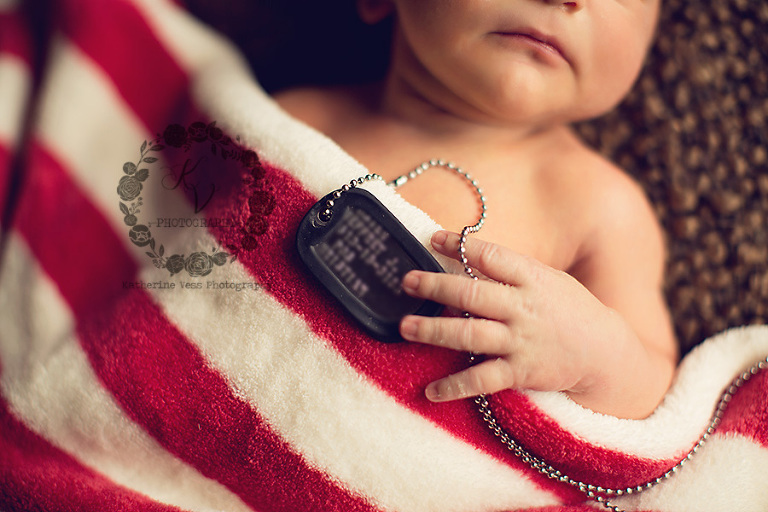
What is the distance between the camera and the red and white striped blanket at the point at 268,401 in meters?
0.69

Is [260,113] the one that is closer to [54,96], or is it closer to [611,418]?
[54,96]

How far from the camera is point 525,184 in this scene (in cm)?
84

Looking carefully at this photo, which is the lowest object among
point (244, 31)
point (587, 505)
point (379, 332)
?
point (587, 505)

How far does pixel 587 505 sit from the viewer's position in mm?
753

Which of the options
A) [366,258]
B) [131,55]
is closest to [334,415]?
[366,258]

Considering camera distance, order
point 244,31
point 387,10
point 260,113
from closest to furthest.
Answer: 1. point 260,113
2. point 387,10
3. point 244,31

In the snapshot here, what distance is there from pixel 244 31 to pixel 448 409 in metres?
0.77

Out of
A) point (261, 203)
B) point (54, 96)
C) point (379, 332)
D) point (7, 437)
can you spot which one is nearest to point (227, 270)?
point (261, 203)

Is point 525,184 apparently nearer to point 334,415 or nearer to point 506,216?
point 506,216

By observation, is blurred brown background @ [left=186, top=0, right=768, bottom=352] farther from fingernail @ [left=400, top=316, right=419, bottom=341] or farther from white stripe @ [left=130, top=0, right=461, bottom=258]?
fingernail @ [left=400, top=316, right=419, bottom=341]

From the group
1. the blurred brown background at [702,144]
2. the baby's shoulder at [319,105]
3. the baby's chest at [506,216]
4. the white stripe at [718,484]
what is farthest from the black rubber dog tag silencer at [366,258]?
the blurred brown background at [702,144]

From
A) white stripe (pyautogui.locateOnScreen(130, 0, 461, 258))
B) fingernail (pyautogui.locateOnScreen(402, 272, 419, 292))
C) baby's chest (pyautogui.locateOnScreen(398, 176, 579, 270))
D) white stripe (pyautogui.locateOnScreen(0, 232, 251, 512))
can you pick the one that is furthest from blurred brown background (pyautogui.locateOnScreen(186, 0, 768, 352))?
white stripe (pyautogui.locateOnScreen(0, 232, 251, 512))

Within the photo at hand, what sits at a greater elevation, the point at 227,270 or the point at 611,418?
the point at 227,270

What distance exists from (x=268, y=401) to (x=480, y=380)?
238 mm
